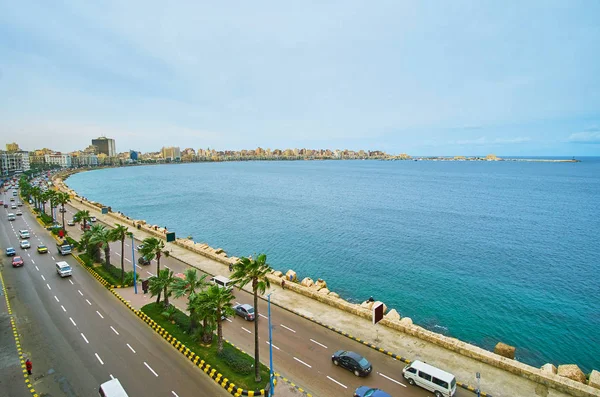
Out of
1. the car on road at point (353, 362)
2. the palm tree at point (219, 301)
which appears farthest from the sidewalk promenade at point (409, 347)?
the palm tree at point (219, 301)

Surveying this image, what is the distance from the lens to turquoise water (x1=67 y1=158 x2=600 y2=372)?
3941 centimetres

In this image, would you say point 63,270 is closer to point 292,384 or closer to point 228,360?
point 228,360

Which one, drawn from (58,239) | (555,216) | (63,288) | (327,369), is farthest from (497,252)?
(58,239)

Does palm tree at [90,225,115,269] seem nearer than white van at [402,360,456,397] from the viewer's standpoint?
No

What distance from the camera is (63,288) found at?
38.8m

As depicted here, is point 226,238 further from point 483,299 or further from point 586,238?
point 586,238

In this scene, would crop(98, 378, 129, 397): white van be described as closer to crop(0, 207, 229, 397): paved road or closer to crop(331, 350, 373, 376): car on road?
crop(0, 207, 229, 397): paved road

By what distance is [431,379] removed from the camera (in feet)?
69.3

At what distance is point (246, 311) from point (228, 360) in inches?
298

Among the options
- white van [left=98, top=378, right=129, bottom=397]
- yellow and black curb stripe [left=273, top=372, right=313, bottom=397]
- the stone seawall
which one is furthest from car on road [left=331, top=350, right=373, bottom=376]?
white van [left=98, top=378, right=129, bottom=397]

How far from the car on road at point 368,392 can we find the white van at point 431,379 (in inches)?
123

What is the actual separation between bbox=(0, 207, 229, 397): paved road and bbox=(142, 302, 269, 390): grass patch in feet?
3.40

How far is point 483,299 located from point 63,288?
53.2m

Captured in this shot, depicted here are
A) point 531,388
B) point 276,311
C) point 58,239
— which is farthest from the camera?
point 58,239
